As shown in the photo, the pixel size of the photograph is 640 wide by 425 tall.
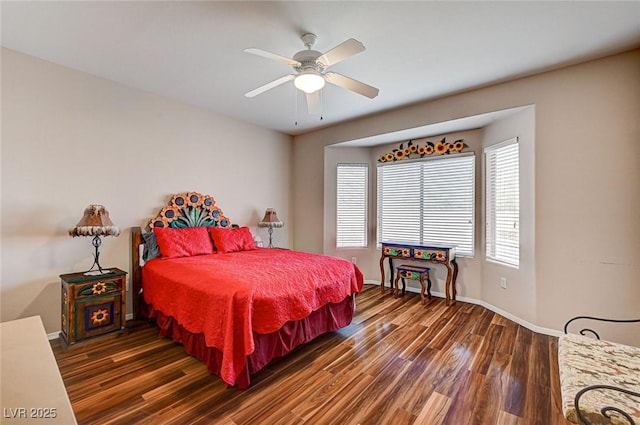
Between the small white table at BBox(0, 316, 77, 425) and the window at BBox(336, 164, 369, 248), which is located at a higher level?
Answer: the window at BBox(336, 164, 369, 248)

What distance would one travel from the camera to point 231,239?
4.00m

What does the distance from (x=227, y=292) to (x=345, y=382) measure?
1.14 m

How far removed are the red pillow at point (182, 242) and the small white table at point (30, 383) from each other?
235 centimetres

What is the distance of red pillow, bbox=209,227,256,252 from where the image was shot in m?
3.90

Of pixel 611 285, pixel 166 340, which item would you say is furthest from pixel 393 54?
pixel 166 340

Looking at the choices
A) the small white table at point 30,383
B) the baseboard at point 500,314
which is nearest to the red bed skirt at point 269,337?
the baseboard at point 500,314

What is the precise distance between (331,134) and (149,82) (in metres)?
2.78

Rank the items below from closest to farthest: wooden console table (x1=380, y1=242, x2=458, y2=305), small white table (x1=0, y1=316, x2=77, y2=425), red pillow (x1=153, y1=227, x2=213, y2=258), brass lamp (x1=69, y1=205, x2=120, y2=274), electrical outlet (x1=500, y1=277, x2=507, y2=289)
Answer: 1. small white table (x1=0, y1=316, x2=77, y2=425)
2. brass lamp (x1=69, y1=205, x2=120, y2=274)
3. red pillow (x1=153, y1=227, x2=213, y2=258)
4. electrical outlet (x1=500, y1=277, x2=507, y2=289)
5. wooden console table (x1=380, y1=242, x2=458, y2=305)

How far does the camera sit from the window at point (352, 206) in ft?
16.8

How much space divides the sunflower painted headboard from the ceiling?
142cm

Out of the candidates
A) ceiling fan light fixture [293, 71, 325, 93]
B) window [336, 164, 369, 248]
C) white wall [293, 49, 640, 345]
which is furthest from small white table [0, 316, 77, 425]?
window [336, 164, 369, 248]

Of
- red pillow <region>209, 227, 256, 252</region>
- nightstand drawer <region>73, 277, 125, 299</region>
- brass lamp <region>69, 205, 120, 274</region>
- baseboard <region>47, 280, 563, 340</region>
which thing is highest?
brass lamp <region>69, 205, 120, 274</region>

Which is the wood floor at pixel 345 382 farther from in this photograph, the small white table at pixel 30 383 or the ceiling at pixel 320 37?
the ceiling at pixel 320 37

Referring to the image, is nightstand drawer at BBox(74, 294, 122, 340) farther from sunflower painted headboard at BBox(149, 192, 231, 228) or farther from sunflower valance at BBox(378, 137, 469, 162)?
sunflower valance at BBox(378, 137, 469, 162)
